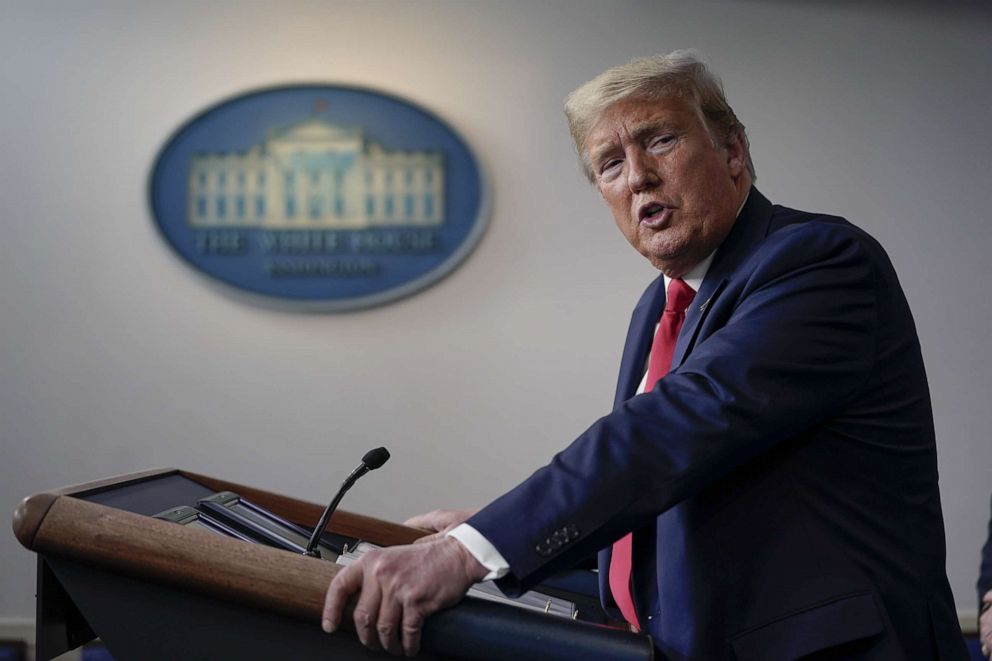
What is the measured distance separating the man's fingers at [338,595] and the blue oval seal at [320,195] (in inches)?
76.2

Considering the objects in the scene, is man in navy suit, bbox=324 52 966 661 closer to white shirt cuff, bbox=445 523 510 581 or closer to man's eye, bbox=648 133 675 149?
white shirt cuff, bbox=445 523 510 581

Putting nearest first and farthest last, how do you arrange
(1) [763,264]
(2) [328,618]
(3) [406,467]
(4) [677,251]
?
(2) [328,618]
(1) [763,264]
(4) [677,251]
(3) [406,467]

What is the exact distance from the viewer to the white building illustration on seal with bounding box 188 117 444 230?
2.80 meters

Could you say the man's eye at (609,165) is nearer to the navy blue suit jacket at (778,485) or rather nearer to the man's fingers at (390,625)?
the navy blue suit jacket at (778,485)

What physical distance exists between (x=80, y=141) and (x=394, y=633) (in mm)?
2427

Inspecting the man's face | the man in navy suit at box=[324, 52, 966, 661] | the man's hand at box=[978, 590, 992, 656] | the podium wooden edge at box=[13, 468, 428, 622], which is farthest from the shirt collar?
the man's hand at box=[978, 590, 992, 656]

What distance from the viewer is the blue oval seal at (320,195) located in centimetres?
278

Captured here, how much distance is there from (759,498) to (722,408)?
0.45 feet

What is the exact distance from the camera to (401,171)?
2.81 meters

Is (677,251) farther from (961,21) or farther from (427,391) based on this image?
(961,21)

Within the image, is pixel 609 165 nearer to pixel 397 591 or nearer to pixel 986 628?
pixel 397 591

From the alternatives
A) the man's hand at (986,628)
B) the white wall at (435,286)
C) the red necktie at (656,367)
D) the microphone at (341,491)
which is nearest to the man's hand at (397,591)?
the microphone at (341,491)

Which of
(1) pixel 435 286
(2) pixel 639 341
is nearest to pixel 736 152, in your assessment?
(2) pixel 639 341

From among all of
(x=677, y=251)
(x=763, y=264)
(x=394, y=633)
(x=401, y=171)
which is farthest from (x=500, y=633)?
(x=401, y=171)
